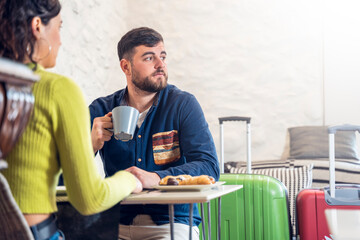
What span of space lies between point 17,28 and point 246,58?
12.8 ft

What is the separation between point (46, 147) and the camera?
956 millimetres

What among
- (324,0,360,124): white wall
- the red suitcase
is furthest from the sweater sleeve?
(324,0,360,124): white wall

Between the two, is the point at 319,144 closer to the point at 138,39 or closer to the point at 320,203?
the point at 320,203

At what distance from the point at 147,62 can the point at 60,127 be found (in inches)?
46.8

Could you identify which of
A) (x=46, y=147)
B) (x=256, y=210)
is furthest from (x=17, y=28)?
(x=256, y=210)

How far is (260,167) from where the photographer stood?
4035 millimetres

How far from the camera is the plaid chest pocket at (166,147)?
1.88m

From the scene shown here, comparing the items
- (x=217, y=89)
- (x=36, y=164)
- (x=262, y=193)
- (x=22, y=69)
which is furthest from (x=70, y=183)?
(x=217, y=89)

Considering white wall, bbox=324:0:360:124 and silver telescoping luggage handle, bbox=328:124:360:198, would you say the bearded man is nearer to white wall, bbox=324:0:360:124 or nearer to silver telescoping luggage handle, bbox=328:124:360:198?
silver telescoping luggage handle, bbox=328:124:360:198

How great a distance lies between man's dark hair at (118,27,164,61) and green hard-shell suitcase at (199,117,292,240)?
727mm

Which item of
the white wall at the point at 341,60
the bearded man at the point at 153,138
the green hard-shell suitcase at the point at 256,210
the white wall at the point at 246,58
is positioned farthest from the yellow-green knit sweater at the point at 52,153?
the white wall at the point at 341,60

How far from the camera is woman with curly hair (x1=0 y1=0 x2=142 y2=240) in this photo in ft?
3.08

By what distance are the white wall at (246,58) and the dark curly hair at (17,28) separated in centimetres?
347

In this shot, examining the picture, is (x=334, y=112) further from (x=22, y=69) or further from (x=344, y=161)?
(x=22, y=69)
